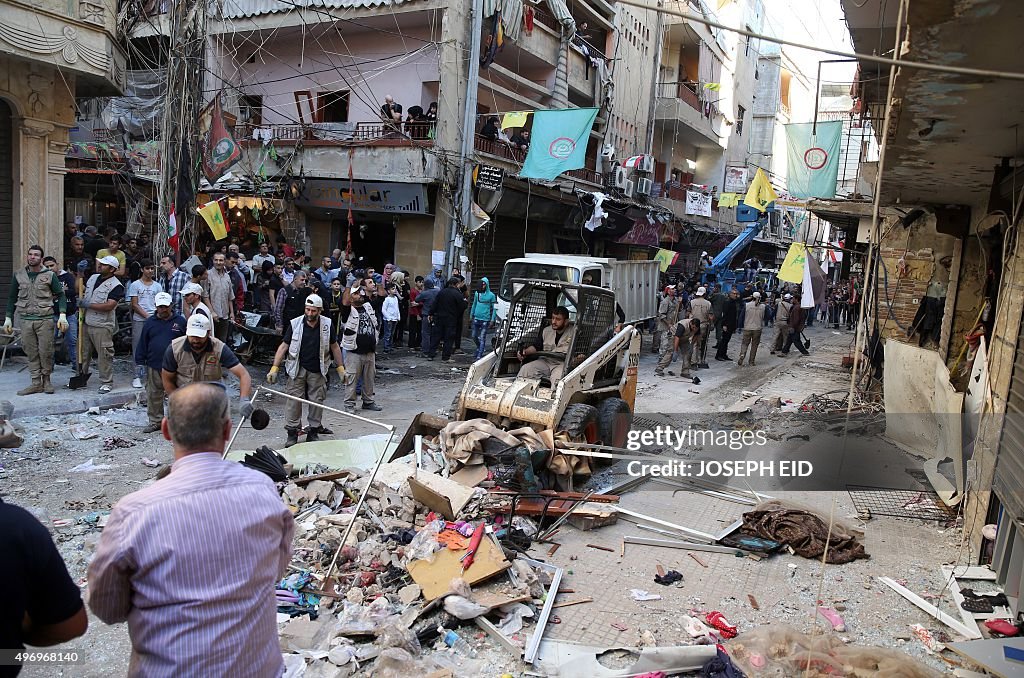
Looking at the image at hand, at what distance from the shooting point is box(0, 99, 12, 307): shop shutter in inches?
442

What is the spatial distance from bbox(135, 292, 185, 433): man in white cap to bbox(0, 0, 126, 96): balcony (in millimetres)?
5107

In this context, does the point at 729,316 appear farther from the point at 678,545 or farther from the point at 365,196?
the point at 678,545

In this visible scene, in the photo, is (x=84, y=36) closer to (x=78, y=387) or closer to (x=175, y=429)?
(x=78, y=387)

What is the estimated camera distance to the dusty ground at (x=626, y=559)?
4.65 m

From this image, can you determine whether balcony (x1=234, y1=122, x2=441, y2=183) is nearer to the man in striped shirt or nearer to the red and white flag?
the red and white flag

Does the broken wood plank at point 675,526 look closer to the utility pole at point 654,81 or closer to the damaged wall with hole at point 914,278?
the damaged wall with hole at point 914,278

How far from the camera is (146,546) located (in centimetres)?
205

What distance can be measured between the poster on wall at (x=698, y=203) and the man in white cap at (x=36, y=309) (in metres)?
22.5

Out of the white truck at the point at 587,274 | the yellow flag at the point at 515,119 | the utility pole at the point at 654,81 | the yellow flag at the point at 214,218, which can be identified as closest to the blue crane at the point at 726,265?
the utility pole at the point at 654,81

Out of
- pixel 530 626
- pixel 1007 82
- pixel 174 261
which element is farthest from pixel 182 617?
pixel 174 261

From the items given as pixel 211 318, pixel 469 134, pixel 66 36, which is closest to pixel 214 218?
pixel 66 36

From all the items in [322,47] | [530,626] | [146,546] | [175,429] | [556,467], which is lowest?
[530,626]

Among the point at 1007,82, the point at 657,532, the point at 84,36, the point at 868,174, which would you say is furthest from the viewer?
the point at 868,174

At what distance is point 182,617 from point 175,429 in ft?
1.94
